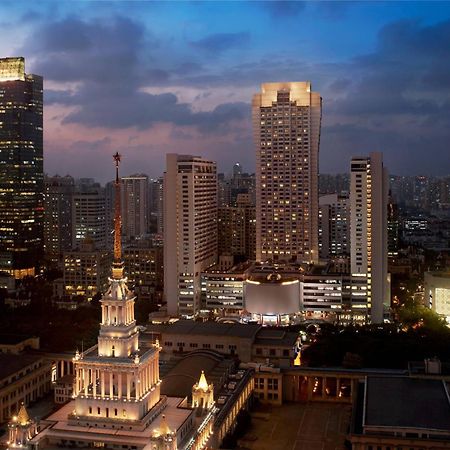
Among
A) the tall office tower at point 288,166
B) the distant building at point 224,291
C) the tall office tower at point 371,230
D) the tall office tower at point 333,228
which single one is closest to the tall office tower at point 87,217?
the tall office tower at point 333,228

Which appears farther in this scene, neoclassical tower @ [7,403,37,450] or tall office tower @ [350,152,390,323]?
tall office tower @ [350,152,390,323]

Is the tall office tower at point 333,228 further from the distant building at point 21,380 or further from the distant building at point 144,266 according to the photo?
the distant building at point 21,380

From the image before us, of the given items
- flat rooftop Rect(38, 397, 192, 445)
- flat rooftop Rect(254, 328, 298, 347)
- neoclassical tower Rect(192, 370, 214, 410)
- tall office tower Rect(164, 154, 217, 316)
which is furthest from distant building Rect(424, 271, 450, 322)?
flat rooftop Rect(38, 397, 192, 445)

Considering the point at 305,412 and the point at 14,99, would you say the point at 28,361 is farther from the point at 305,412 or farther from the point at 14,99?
the point at 14,99

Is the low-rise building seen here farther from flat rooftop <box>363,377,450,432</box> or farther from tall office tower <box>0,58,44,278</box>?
tall office tower <box>0,58,44,278</box>

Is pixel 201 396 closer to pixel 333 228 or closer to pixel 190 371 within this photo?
pixel 190 371

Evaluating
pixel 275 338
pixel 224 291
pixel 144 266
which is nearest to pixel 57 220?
pixel 144 266
